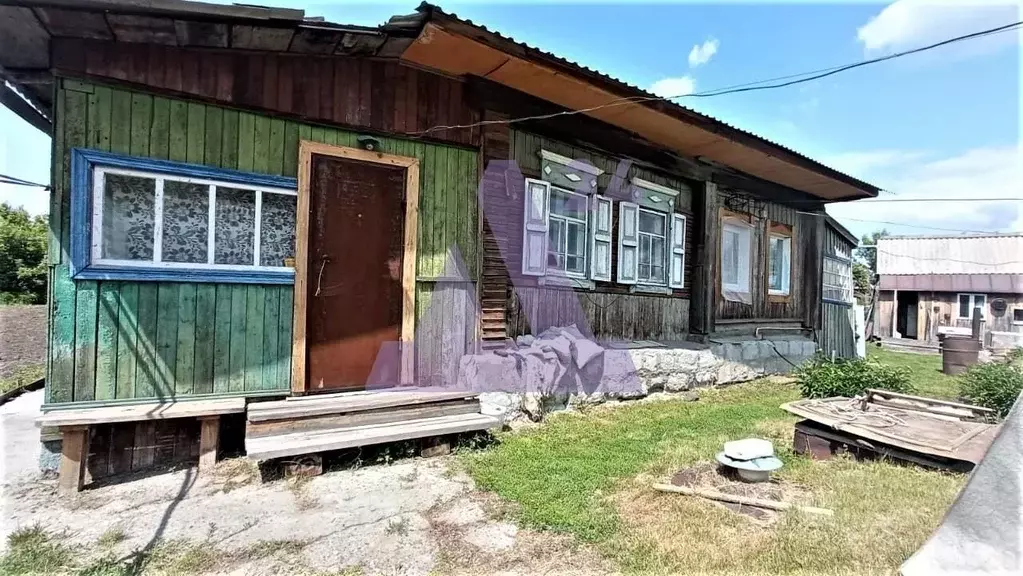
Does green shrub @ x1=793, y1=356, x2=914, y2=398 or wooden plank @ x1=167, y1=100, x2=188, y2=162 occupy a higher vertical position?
wooden plank @ x1=167, y1=100, x2=188, y2=162

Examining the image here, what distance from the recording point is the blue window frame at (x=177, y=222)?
12.0 ft

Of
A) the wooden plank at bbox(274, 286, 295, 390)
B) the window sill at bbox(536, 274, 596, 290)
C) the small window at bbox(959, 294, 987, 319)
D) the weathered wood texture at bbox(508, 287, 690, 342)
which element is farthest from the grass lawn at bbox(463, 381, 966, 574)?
the small window at bbox(959, 294, 987, 319)

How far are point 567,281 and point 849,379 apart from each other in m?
3.35

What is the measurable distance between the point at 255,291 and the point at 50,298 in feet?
4.29

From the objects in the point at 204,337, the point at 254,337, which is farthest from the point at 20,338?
the point at 254,337

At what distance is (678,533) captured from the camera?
112 inches

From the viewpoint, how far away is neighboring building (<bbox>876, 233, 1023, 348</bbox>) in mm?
20516

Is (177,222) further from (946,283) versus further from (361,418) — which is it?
(946,283)

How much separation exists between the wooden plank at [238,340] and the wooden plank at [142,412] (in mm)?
154

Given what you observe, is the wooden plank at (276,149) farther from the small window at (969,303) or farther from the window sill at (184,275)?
the small window at (969,303)

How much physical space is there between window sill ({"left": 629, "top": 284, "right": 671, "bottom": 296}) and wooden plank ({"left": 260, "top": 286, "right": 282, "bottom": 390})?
4.52m

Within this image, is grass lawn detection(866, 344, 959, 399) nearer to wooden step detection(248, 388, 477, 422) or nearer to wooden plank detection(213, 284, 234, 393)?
wooden step detection(248, 388, 477, 422)

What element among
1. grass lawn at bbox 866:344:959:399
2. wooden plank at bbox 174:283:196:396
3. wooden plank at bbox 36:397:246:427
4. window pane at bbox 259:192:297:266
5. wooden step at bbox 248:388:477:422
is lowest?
grass lawn at bbox 866:344:959:399

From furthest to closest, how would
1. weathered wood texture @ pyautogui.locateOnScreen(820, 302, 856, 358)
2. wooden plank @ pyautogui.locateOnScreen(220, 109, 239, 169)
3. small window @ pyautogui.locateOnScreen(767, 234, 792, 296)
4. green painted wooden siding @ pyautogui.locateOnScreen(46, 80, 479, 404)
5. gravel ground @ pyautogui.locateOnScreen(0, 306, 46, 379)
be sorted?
1. weathered wood texture @ pyautogui.locateOnScreen(820, 302, 856, 358)
2. small window @ pyautogui.locateOnScreen(767, 234, 792, 296)
3. gravel ground @ pyautogui.locateOnScreen(0, 306, 46, 379)
4. wooden plank @ pyautogui.locateOnScreen(220, 109, 239, 169)
5. green painted wooden siding @ pyautogui.locateOnScreen(46, 80, 479, 404)
